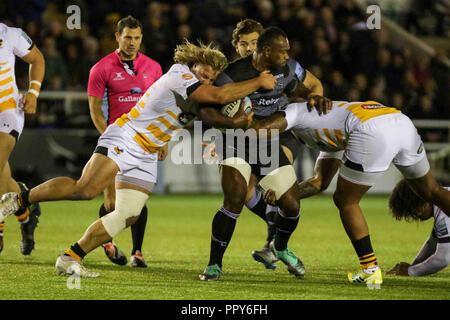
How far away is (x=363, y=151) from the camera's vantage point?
6.41 metres

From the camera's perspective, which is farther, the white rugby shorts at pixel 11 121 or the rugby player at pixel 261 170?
the white rugby shorts at pixel 11 121

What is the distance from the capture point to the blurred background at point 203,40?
50.4 feet

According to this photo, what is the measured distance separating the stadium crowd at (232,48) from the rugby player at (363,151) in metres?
9.36

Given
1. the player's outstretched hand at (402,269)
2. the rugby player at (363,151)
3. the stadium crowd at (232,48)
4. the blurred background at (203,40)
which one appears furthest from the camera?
the stadium crowd at (232,48)

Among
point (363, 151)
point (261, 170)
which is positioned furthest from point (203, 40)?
point (363, 151)

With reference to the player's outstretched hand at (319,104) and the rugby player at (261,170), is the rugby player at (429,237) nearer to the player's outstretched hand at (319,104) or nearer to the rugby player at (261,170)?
the rugby player at (261,170)

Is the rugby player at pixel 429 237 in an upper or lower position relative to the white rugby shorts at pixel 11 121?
lower

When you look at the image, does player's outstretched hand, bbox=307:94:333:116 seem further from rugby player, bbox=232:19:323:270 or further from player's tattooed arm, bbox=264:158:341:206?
player's tattooed arm, bbox=264:158:341:206

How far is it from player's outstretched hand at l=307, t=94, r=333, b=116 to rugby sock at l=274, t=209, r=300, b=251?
0.95 meters

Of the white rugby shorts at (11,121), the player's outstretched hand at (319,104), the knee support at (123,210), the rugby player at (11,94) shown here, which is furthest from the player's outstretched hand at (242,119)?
the white rugby shorts at (11,121)

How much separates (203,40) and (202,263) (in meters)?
9.55

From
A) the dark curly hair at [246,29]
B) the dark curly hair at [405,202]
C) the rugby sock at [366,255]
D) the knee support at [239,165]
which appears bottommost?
the rugby sock at [366,255]

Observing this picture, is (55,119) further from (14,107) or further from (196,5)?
(14,107)

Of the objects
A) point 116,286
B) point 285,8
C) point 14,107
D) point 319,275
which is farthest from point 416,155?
point 285,8
